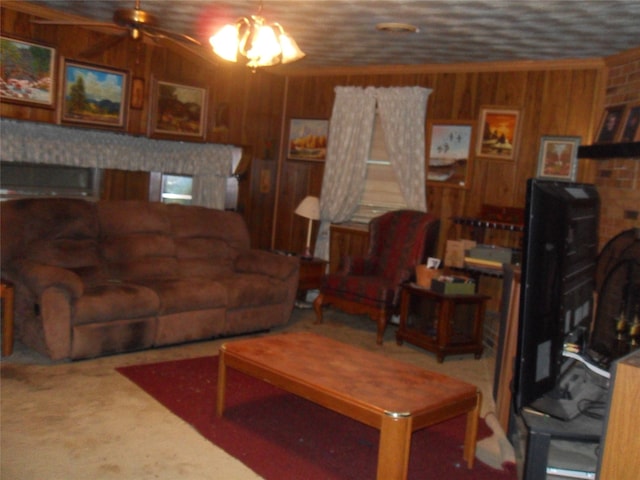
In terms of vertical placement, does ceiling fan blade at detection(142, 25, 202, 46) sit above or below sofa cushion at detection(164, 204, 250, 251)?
above

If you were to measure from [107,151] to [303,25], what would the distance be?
7.20 ft

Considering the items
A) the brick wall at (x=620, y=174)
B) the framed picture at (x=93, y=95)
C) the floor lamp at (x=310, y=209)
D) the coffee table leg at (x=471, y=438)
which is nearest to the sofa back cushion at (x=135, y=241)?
the framed picture at (x=93, y=95)

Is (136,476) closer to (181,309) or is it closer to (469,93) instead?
(181,309)

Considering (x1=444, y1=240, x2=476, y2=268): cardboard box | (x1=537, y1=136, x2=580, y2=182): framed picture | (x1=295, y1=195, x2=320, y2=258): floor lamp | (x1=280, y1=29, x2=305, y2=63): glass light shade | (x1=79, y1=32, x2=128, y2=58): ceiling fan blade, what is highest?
(x1=79, y1=32, x2=128, y2=58): ceiling fan blade

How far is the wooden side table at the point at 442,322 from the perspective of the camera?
4797 millimetres

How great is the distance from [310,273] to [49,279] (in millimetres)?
2493

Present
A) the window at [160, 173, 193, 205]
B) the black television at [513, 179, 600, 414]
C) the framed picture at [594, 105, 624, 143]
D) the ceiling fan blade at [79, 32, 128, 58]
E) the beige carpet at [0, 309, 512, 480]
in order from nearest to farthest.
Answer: the black television at [513, 179, 600, 414] < the beige carpet at [0, 309, 512, 480] < the ceiling fan blade at [79, 32, 128, 58] < the framed picture at [594, 105, 624, 143] < the window at [160, 173, 193, 205]

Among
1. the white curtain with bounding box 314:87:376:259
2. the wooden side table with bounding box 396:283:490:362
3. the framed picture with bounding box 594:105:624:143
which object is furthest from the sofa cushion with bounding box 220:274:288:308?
the framed picture with bounding box 594:105:624:143

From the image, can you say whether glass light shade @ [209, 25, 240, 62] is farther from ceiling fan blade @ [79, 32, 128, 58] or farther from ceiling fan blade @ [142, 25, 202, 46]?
ceiling fan blade @ [79, 32, 128, 58]

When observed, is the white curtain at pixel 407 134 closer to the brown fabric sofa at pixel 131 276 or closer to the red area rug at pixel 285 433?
the brown fabric sofa at pixel 131 276

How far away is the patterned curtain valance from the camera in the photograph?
5184 millimetres

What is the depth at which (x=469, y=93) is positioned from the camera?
5871 millimetres

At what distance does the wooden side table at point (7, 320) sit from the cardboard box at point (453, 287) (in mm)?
3007

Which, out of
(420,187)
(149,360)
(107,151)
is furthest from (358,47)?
(149,360)
